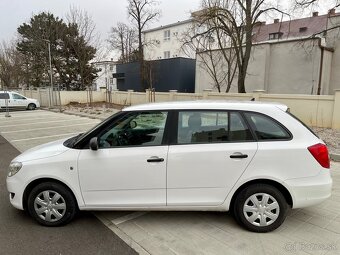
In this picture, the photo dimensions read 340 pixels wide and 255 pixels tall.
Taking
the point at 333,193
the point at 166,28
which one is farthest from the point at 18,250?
the point at 166,28

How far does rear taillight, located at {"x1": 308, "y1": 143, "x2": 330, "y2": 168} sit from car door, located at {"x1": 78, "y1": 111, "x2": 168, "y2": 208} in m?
1.71

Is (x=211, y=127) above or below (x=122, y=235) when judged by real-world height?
above

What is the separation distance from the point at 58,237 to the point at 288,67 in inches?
680

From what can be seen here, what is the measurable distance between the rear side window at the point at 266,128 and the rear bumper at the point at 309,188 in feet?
1.76

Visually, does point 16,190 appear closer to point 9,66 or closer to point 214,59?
point 214,59

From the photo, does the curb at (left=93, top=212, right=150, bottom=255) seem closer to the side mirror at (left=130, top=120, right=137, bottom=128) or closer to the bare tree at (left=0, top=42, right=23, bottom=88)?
the side mirror at (left=130, top=120, right=137, bottom=128)

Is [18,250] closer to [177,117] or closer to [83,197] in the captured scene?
[83,197]

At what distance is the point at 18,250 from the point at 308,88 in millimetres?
17196

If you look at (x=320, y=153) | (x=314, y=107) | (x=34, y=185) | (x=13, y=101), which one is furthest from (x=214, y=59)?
(x=34, y=185)

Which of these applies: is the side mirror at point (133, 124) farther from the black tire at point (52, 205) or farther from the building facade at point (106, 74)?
the building facade at point (106, 74)

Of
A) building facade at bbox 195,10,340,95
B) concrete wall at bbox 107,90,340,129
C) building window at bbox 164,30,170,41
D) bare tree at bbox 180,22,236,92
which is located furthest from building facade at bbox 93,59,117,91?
concrete wall at bbox 107,90,340,129

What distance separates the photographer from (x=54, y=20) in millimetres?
29844

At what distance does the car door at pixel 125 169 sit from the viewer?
317cm

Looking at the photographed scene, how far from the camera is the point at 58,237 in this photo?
3.16m
